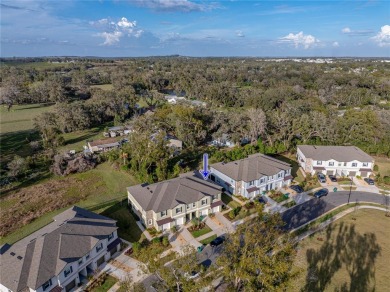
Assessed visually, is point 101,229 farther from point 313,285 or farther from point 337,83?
point 337,83

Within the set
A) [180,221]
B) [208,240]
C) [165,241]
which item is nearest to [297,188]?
[208,240]

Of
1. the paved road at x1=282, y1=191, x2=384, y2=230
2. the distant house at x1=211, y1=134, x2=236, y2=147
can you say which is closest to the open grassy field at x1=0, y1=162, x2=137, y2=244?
the distant house at x1=211, y1=134, x2=236, y2=147

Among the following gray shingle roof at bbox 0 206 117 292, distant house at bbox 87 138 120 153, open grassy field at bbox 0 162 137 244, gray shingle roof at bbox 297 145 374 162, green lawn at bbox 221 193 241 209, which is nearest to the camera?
gray shingle roof at bbox 0 206 117 292

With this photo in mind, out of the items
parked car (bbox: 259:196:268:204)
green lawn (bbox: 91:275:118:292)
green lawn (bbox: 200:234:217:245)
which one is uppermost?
parked car (bbox: 259:196:268:204)

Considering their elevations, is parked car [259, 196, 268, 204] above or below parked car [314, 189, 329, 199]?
below

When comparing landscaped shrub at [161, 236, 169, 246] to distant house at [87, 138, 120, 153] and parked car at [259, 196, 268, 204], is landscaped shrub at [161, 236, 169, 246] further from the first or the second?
distant house at [87, 138, 120, 153]

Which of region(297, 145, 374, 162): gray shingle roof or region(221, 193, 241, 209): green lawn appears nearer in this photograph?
region(221, 193, 241, 209): green lawn

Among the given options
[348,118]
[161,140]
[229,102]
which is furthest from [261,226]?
[229,102]
